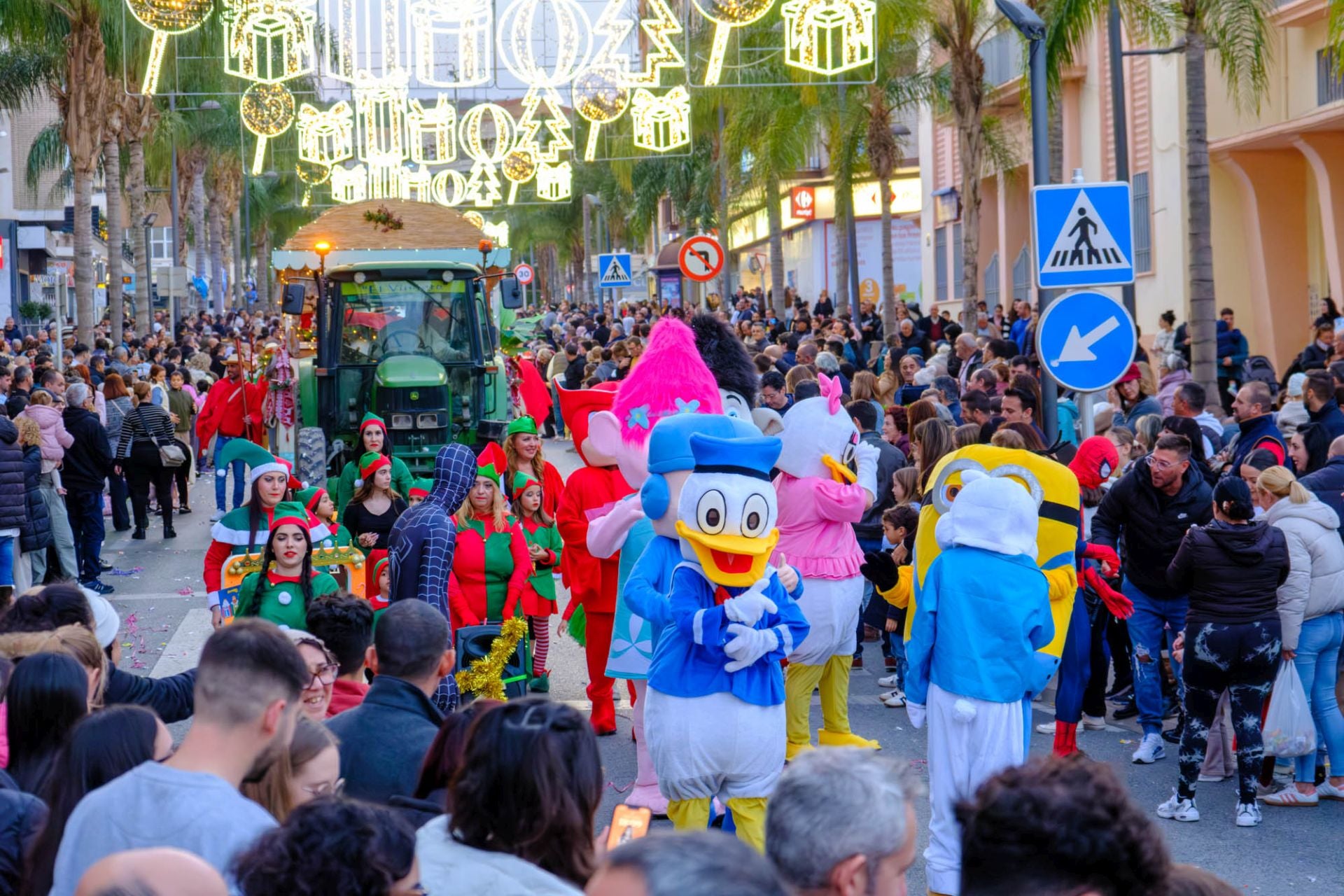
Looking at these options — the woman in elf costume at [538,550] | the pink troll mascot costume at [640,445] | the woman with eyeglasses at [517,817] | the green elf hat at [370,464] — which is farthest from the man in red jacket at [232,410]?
the woman with eyeglasses at [517,817]

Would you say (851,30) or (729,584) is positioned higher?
(851,30)

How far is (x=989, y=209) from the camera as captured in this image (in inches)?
1505

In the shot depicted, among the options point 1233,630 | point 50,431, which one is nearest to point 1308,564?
point 1233,630

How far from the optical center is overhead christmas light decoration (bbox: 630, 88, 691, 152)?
26.8 metres

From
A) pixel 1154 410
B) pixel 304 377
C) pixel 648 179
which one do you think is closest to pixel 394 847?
pixel 1154 410

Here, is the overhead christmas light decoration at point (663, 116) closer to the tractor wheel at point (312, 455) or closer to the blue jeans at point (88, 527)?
the tractor wheel at point (312, 455)

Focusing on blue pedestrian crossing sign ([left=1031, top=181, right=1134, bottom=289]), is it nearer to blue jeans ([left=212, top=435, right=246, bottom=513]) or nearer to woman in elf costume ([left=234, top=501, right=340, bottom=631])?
woman in elf costume ([left=234, top=501, right=340, bottom=631])

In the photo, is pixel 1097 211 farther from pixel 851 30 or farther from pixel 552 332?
pixel 552 332

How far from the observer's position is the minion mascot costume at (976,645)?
20.1ft

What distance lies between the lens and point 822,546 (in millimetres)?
8195

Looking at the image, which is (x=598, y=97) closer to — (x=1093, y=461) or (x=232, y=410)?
(x=232, y=410)

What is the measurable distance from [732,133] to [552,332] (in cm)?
1194

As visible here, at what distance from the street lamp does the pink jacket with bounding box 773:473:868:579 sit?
129 inches

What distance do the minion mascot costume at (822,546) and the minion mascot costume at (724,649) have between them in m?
Result: 1.82
